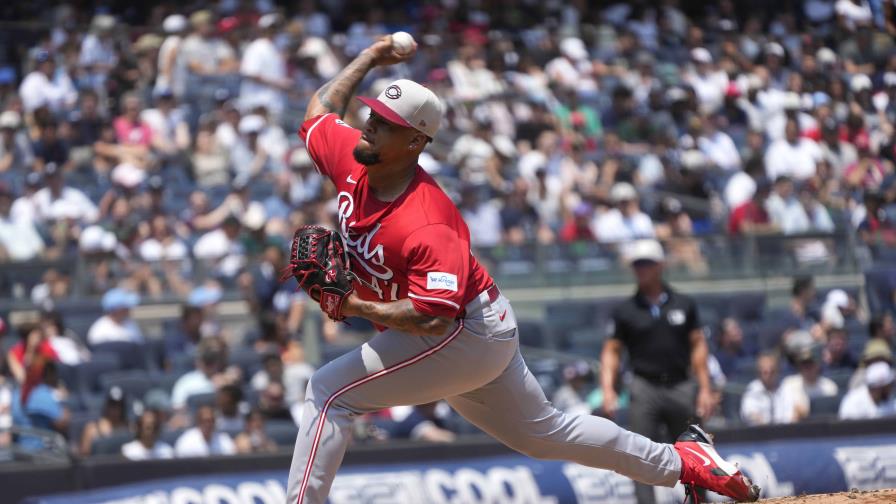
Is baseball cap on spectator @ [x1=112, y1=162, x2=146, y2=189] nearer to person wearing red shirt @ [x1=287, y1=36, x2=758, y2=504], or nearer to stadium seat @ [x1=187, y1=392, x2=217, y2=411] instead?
stadium seat @ [x1=187, y1=392, x2=217, y2=411]

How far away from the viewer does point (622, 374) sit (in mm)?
10586

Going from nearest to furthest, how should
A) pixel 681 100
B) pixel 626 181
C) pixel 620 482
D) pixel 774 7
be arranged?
pixel 620 482 < pixel 626 181 < pixel 681 100 < pixel 774 7

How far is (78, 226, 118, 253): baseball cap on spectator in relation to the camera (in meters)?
11.2

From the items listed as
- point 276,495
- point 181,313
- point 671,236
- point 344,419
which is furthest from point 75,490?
point 671,236

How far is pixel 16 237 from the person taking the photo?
11.2 m

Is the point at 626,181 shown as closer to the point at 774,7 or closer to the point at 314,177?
the point at 314,177

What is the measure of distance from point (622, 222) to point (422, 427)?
4.12 metres

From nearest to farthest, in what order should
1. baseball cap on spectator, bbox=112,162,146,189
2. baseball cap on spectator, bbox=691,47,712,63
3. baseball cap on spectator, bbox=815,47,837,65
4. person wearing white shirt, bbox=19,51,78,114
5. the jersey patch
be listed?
1. the jersey patch
2. baseball cap on spectator, bbox=112,162,146,189
3. person wearing white shirt, bbox=19,51,78,114
4. baseball cap on spectator, bbox=691,47,712,63
5. baseball cap on spectator, bbox=815,47,837,65

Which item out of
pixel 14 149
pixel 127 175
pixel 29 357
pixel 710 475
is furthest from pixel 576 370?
pixel 14 149

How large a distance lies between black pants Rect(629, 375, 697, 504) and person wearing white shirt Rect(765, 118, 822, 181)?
7.48 metres

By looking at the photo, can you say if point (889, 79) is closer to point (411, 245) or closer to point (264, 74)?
point (264, 74)

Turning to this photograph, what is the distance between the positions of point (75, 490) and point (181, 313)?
2822 mm

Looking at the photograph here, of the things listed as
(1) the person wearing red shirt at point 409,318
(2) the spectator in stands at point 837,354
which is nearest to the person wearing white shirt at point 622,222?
(2) the spectator in stands at point 837,354

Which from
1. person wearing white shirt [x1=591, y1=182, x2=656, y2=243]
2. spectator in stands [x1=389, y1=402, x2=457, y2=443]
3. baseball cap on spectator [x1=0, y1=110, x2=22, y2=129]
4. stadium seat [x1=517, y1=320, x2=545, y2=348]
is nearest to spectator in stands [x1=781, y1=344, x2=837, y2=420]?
stadium seat [x1=517, y1=320, x2=545, y2=348]
